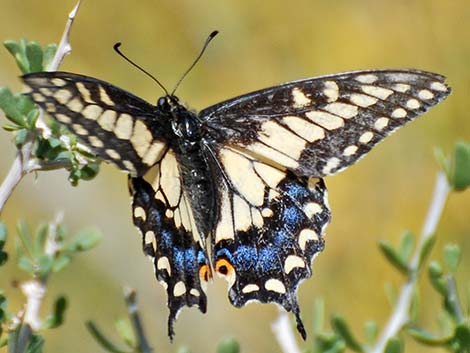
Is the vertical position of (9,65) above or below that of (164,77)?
above

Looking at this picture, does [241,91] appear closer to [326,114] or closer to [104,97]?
[326,114]

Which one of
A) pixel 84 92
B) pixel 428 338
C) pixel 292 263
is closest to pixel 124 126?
pixel 84 92

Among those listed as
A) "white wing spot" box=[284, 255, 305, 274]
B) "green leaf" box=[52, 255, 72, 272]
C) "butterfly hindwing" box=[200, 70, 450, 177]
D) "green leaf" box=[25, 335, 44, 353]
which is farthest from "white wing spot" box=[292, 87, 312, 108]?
"green leaf" box=[25, 335, 44, 353]

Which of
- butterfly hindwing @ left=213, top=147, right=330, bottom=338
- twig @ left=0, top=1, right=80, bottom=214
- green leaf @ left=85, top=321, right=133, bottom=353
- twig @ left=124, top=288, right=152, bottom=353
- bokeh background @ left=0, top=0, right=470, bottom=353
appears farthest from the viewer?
bokeh background @ left=0, top=0, right=470, bottom=353

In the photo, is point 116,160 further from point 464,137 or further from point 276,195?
point 464,137

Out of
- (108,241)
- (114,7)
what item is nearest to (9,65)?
(114,7)

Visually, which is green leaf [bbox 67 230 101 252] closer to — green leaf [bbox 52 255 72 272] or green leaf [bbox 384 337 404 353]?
green leaf [bbox 52 255 72 272]
